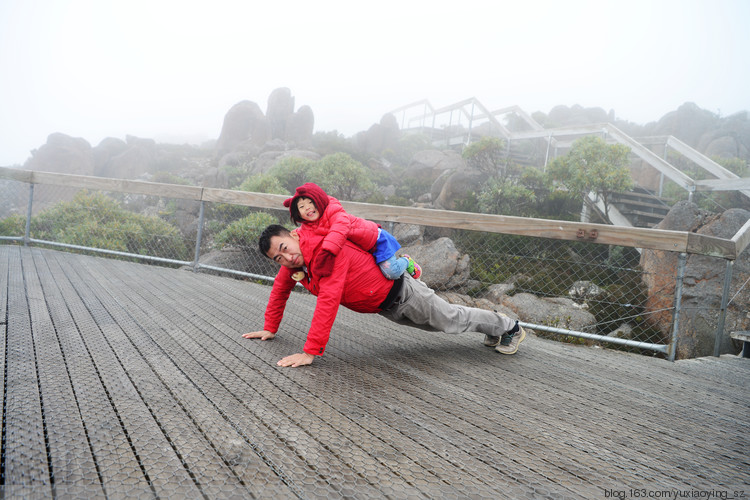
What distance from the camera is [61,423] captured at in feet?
4.70

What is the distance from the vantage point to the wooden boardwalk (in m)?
1.25

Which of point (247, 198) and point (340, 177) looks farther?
point (340, 177)

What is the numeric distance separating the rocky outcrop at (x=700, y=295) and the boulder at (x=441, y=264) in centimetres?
216

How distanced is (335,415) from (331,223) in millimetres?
999

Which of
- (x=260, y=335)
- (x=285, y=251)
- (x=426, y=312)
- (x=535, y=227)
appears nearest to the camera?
(x=285, y=251)

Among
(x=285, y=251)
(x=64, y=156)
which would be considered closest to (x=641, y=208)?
(x=285, y=251)

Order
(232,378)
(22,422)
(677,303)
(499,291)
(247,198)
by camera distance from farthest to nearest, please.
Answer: (499,291)
(247,198)
(677,303)
(232,378)
(22,422)

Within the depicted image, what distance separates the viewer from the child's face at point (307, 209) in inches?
90.4

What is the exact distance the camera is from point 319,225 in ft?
7.63

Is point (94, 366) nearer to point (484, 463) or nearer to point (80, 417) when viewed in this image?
point (80, 417)

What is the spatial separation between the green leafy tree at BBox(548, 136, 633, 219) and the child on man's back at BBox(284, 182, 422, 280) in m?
9.92

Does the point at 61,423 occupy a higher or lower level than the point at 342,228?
lower

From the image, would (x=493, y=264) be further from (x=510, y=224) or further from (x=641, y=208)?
(x=641, y=208)

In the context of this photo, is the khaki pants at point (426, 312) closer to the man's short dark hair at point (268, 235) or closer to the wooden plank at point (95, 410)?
the man's short dark hair at point (268, 235)
